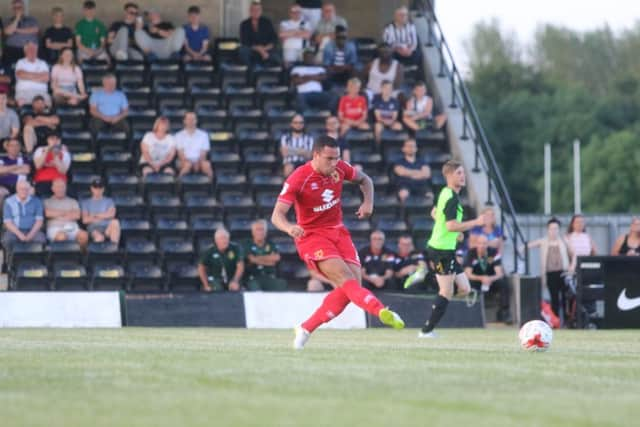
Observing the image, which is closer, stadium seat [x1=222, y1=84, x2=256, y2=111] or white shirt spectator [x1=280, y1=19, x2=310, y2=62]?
stadium seat [x1=222, y1=84, x2=256, y2=111]

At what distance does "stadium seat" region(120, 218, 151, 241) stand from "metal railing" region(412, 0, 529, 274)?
594 cm

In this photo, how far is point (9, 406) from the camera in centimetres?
805

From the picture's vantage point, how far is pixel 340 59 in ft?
90.7

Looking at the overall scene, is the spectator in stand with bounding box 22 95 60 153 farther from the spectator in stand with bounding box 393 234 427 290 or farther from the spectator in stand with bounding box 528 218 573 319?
the spectator in stand with bounding box 528 218 573 319

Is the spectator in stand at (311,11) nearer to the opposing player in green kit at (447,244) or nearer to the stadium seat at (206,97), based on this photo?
the stadium seat at (206,97)

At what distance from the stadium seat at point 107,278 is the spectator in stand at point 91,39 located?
18.2 ft

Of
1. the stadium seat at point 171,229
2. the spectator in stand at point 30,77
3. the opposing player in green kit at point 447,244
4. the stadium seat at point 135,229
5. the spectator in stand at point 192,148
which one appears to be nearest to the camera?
the opposing player in green kit at point 447,244

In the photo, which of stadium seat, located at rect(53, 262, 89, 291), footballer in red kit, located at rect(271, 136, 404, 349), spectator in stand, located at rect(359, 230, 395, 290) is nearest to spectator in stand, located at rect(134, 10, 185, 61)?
stadium seat, located at rect(53, 262, 89, 291)

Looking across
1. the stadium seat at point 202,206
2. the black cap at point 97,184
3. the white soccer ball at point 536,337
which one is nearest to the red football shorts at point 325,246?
the white soccer ball at point 536,337

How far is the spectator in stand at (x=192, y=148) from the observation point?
81.1ft

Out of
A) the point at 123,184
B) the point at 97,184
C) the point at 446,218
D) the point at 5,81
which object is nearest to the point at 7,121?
the point at 5,81

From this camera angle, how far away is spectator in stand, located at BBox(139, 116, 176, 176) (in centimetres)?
2458

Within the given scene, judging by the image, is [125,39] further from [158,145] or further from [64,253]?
[64,253]

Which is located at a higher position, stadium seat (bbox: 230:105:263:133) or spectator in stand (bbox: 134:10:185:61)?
spectator in stand (bbox: 134:10:185:61)
